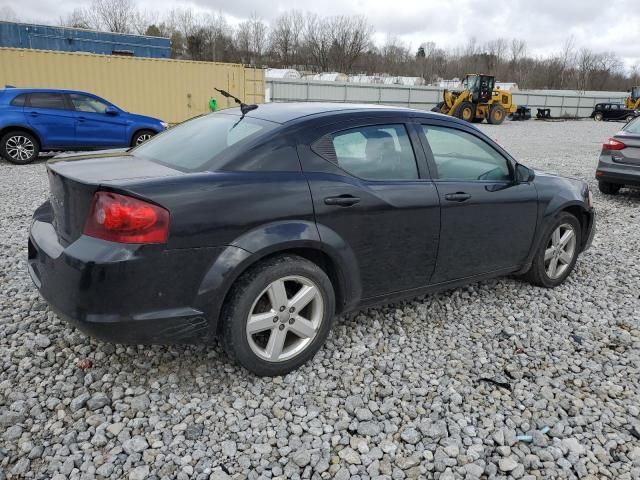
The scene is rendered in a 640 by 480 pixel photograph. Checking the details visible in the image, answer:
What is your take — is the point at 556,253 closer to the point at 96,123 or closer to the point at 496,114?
the point at 96,123

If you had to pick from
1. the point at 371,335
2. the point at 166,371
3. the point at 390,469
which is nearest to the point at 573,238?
the point at 371,335

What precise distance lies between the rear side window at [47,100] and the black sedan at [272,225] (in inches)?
349

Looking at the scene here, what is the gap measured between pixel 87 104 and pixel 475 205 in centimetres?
1046

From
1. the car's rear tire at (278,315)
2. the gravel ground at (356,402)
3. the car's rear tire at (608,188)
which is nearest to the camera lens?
the gravel ground at (356,402)

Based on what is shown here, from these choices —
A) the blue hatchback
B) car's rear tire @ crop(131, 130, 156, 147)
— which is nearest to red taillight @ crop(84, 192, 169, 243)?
the blue hatchback

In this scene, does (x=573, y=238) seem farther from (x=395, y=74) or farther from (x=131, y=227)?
(x=395, y=74)

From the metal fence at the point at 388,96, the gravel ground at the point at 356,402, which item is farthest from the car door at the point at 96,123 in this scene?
the metal fence at the point at 388,96

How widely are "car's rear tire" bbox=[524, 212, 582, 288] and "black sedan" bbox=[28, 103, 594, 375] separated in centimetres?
43

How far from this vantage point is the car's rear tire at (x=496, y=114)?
29.9m

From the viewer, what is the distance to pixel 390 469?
2.35m

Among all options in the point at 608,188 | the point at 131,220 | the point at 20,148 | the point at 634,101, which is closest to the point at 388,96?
the point at 634,101

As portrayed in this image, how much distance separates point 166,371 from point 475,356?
6.39 feet

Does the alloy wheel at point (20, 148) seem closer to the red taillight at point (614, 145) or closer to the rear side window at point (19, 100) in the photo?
the rear side window at point (19, 100)

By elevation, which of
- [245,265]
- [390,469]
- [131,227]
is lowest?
[390,469]
